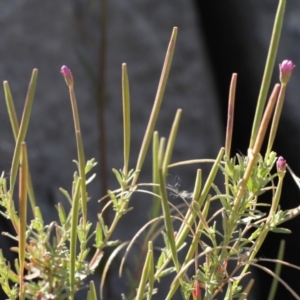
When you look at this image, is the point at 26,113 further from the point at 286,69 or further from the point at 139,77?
the point at 139,77

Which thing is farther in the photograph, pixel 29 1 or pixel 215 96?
pixel 215 96

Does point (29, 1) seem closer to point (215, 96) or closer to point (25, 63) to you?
point (25, 63)

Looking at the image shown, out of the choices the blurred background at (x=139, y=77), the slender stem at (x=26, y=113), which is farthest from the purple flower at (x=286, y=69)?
the blurred background at (x=139, y=77)

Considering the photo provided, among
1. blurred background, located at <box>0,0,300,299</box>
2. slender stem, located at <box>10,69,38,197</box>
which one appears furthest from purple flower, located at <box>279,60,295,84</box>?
blurred background, located at <box>0,0,300,299</box>

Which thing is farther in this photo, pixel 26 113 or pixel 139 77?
pixel 139 77

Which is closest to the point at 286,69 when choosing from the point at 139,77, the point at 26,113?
the point at 26,113

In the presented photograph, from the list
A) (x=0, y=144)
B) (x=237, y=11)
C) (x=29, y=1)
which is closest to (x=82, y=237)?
(x=0, y=144)

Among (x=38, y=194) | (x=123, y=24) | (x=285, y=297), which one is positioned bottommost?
(x=285, y=297)

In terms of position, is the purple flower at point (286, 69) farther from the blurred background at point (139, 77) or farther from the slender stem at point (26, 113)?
the blurred background at point (139, 77)
